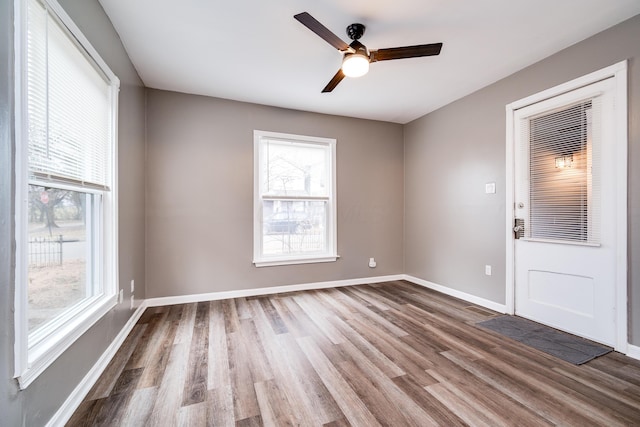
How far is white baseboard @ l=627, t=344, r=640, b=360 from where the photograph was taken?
208 cm

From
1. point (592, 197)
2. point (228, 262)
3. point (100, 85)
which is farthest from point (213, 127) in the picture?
point (592, 197)

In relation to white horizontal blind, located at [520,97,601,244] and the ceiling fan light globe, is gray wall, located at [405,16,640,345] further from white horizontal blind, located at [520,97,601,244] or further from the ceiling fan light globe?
the ceiling fan light globe

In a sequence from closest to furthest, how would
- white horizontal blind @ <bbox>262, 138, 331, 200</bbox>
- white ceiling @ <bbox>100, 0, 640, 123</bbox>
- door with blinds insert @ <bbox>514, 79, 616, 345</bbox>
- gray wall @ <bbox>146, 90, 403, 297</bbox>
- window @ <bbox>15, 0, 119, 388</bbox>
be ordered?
window @ <bbox>15, 0, 119, 388</bbox>, white ceiling @ <bbox>100, 0, 640, 123</bbox>, door with blinds insert @ <bbox>514, 79, 616, 345</bbox>, gray wall @ <bbox>146, 90, 403, 297</bbox>, white horizontal blind @ <bbox>262, 138, 331, 200</bbox>

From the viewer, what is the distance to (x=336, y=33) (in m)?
2.33

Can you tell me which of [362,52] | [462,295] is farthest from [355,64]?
[462,295]

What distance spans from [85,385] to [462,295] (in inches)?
151

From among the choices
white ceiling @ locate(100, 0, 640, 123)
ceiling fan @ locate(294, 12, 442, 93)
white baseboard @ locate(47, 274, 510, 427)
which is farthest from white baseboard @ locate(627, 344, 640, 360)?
ceiling fan @ locate(294, 12, 442, 93)

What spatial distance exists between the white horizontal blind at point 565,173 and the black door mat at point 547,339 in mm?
882

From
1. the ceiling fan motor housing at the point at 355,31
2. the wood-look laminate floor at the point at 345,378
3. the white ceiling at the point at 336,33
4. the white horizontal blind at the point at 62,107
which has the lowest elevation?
the wood-look laminate floor at the point at 345,378

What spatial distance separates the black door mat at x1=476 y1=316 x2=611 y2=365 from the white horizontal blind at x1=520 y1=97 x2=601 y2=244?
0.88 m

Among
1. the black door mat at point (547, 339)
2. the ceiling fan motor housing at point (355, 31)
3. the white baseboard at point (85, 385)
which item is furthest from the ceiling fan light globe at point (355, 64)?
the white baseboard at point (85, 385)

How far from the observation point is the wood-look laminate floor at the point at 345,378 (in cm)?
Result: 152

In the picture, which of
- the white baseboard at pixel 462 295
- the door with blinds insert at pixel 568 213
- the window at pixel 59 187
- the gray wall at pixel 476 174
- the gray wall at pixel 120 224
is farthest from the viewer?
the white baseboard at pixel 462 295

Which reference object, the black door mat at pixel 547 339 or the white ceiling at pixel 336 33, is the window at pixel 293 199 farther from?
the black door mat at pixel 547 339
